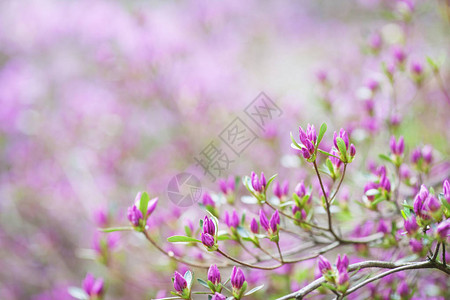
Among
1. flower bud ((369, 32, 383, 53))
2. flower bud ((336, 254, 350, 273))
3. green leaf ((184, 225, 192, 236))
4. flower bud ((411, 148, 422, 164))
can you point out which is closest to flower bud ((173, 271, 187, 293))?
green leaf ((184, 225, 192, 236))

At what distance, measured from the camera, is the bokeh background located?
1.59 meters

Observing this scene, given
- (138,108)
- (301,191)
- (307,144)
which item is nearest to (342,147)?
(307,144)

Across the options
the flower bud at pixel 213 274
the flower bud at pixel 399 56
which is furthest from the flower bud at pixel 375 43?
the flower bud at pixel 213 274

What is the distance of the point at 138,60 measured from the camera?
2.22 metres

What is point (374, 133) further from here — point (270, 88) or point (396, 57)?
point (270, 88)

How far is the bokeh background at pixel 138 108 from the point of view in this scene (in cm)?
→ 159

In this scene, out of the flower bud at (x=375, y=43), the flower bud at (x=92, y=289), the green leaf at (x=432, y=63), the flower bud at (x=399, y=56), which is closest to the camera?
the flower bud at (x=92, y=289)

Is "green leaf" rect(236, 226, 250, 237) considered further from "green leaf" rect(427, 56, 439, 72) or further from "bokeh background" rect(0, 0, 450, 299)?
"green leaf" rect(427, 56, 439, 72)

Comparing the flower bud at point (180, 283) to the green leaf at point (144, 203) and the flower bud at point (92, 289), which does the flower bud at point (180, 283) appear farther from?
the flower bud at point (92, 289)

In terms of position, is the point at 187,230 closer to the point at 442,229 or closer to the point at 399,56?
the point at 442,229

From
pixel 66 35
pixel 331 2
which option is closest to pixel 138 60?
pixel 66 35

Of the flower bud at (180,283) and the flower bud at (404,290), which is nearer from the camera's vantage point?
the flower bud at (180,283)

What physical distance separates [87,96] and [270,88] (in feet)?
4.02

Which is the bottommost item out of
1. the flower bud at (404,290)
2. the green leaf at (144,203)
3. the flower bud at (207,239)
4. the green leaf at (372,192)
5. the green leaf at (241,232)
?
the flower bud at (404,290)
